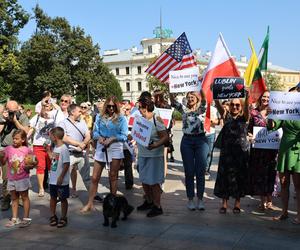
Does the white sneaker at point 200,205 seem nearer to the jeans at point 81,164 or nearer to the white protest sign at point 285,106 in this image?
the white protest sign at point 285,106

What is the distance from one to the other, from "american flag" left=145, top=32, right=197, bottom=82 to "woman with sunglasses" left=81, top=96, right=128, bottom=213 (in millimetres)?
2389

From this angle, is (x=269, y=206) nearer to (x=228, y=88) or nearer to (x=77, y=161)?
(x=228, y=88)

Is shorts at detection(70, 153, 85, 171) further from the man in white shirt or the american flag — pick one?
the american flag

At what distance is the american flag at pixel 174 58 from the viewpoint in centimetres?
867

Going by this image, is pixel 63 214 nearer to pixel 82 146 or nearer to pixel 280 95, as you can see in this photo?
pixel 82 146

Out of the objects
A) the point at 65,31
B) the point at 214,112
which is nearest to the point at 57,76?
the point at 65,31

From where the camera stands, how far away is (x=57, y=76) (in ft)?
183

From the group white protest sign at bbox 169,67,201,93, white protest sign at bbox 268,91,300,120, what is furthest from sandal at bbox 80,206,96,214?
white protest sign at bbox 268,91,300,120

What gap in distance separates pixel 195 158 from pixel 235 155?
62 centimetres

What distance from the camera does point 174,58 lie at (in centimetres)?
888

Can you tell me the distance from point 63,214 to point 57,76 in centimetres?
5171

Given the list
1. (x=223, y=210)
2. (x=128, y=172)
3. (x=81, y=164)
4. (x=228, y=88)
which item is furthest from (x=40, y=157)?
(x=228, y=88)

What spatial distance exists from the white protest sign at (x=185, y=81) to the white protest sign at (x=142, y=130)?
126 centimetres

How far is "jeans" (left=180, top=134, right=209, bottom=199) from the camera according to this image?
21.3ft
